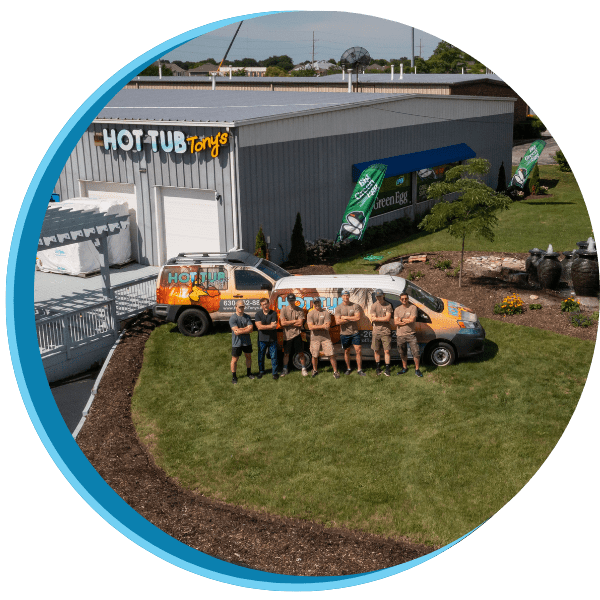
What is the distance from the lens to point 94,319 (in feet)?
57.8

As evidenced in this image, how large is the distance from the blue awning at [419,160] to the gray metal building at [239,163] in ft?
0.16

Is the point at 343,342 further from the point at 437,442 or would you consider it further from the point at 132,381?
the point at 132,381

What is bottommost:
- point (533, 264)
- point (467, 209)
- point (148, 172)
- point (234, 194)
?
point (533, 264)

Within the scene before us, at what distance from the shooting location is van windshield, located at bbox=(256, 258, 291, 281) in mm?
17812

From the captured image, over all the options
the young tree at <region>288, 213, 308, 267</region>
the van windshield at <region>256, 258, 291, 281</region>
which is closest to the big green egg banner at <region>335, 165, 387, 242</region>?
the young tree at <region>288, 213, 308, 267</region>

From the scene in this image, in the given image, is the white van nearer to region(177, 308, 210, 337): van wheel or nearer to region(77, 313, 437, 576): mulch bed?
region(177, 308, 210, 337): van wheel

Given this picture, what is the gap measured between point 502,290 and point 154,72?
5344cm

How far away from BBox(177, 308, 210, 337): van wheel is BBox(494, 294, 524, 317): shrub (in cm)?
702

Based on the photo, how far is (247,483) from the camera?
477 inches

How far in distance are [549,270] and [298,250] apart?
6.58 metres

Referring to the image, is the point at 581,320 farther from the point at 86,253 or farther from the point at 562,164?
the point at 562,164

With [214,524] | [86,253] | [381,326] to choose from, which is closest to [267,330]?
[381,326]

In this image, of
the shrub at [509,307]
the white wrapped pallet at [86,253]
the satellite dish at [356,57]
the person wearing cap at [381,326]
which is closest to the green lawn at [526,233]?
the shrub at [509,307]

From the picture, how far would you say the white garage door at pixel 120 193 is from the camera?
23078 mm
